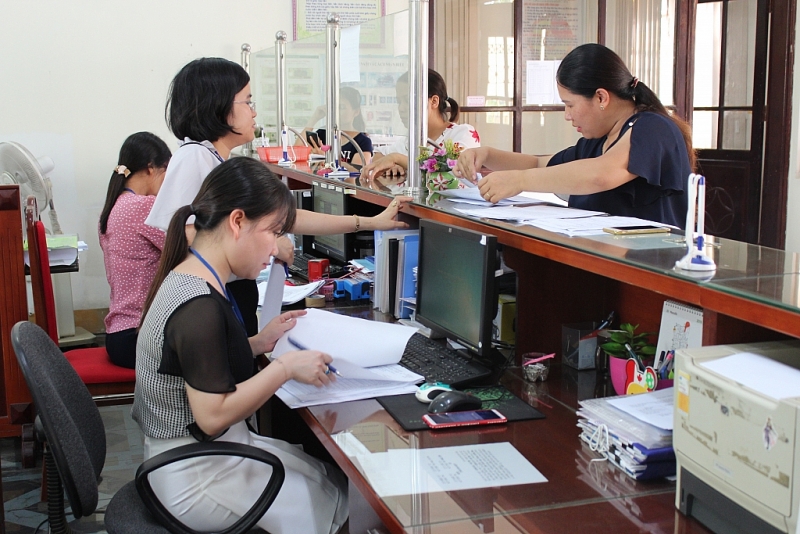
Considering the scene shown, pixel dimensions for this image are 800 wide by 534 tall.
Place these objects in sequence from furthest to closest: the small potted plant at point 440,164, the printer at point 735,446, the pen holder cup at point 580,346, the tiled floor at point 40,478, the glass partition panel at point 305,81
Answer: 1. the glass partition panel at point 305,81
2. the tiled floor at point 40,478
3. the small potted plant at point 440,164
4. the pen holder cup at point 580,346
5. the printer at point 735,446

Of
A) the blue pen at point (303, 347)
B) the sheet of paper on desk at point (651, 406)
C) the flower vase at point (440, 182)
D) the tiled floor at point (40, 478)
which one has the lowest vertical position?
the tiled floor at point (40, 478)

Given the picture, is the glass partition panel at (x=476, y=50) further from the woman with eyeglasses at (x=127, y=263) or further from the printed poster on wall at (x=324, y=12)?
the woman with eyeglasses at (x=127, y=263)

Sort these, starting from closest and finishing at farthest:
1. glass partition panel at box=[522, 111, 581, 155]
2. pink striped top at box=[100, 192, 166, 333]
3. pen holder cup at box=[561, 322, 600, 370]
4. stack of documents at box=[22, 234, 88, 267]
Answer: pen holder cup at box=[561, 322, 600, 370], pink striped top at box=[100, 192, 166, 333], stack of documents at box=[22, 234, 88, 267], glass partition panel at box=[522, 111, 581, 155]

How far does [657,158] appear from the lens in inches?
79.7

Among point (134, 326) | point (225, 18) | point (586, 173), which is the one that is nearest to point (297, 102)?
point (225, 18)

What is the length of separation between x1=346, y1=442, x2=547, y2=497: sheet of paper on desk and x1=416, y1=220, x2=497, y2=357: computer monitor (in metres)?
0.39

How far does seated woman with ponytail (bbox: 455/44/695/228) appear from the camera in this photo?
1.99 metres

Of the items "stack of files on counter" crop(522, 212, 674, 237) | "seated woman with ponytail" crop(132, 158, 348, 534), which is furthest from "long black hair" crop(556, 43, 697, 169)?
"seated woman with ponytail" crop(132, 158, 348, 534)

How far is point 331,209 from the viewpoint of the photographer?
3082 mm

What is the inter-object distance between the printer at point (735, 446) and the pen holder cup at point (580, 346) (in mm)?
719

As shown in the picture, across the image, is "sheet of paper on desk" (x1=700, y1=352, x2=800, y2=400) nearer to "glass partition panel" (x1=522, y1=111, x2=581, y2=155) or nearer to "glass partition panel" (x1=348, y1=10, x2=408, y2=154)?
"glass partition panel" (x1=348, y1=10, x2=408, y2=154)

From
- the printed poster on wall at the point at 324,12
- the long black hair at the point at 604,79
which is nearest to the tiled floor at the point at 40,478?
the long black hair at the point at 604,79

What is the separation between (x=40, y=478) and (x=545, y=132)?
348 cm

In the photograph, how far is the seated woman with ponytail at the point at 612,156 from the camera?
6.54ft
